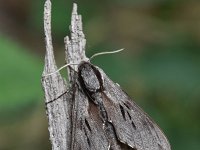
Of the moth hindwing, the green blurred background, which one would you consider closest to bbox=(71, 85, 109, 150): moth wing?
the moth hindwing

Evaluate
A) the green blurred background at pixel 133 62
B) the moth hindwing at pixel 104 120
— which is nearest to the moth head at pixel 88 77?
the moth hindwing at pixel 104 120

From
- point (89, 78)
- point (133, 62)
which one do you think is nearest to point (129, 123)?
point (89, 78)

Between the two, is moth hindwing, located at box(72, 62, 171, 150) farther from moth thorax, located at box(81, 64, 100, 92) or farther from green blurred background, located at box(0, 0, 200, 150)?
green blurred background, located at box(0, 0, 200, 150)

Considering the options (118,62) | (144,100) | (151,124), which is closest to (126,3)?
(118,62)

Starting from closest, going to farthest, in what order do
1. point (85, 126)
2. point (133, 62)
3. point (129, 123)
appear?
point (85, 126), point (129, 123), point (133, 62)

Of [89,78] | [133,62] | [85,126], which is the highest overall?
[133,62]

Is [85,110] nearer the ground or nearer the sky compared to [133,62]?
nearer the ground

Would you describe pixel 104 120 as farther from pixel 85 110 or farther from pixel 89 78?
pixel 89 78

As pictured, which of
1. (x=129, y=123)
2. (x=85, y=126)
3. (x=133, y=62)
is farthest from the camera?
(x=133, y=62)
